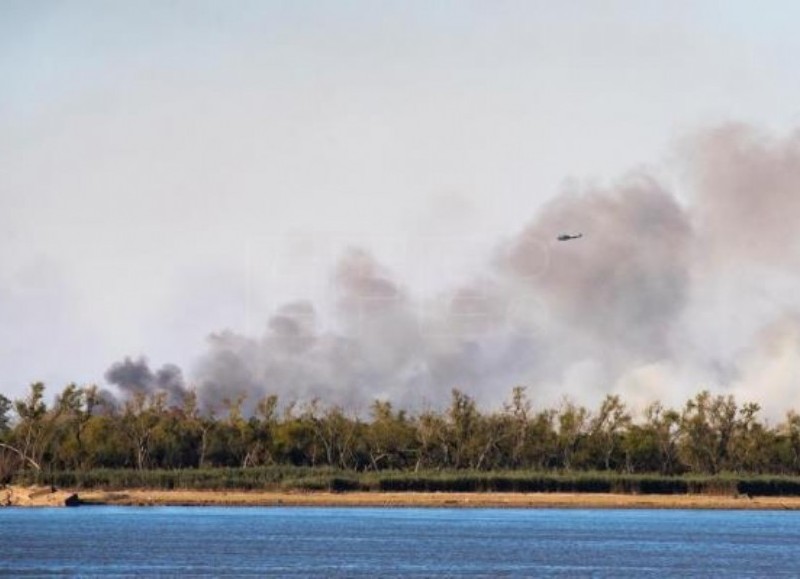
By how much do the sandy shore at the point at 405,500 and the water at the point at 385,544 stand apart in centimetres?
520

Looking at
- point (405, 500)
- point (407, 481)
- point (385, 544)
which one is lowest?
point (385, 544)

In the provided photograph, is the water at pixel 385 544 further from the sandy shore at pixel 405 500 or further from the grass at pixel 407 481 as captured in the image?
the grass at pixel 407 481

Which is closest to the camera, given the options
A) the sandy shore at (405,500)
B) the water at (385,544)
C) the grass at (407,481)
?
the water at (385,544)

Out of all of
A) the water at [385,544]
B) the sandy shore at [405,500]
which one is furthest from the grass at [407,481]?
the water at [385,544]

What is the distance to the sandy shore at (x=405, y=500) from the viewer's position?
482 ft

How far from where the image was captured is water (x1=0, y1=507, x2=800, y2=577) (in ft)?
260

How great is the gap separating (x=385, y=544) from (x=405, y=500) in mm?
55049

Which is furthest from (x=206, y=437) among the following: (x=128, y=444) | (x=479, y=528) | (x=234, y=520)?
(x=479, y=528)

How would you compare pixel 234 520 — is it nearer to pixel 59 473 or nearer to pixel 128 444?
pixel 59 473

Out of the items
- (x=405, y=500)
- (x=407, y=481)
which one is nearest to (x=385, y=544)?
(x=405, y=500)

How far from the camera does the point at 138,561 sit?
8131 centimetres

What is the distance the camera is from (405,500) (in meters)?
150

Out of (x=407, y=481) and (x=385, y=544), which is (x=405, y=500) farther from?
(x=385, y=544)

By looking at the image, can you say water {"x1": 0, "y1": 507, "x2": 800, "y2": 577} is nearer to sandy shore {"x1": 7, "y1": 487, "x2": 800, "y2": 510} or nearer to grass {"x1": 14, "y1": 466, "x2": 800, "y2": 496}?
sandy shore {"x1": 7, "y1": 487, "x2": 800, "y2": 510}
